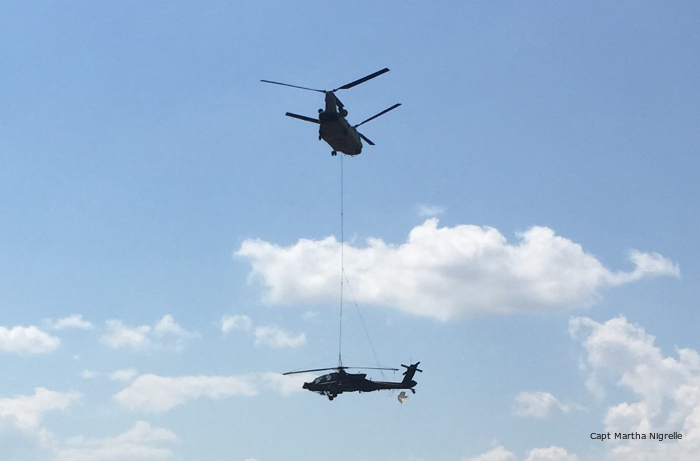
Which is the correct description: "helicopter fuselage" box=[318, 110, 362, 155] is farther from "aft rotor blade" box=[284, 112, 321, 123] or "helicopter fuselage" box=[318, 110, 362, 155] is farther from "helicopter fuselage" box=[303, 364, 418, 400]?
"helicopter fuselage" box=[303, 364, 418, 400]

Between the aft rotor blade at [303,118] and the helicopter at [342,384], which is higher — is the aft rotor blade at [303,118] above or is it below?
above

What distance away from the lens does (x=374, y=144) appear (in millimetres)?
115250

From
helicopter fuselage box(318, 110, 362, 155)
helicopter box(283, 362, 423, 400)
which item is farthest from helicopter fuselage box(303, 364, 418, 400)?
helicopter fuselage box(318, 110, 362, 155)

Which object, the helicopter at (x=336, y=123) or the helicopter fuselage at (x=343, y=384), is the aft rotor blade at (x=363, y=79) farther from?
the helicopter fuselage at (x=343, y=384)

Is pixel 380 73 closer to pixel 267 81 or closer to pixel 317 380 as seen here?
pixel 267 81

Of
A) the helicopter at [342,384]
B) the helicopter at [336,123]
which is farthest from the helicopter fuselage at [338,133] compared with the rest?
the helicopter at [342,384]

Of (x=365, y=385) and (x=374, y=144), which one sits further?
(x=374, y=144)

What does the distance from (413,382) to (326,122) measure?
28.4 metres

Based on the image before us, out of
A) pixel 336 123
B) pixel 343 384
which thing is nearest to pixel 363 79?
pixel 336 123

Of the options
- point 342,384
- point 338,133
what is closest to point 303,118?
point 338,133

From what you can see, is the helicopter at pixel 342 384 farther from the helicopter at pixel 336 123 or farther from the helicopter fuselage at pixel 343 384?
the helicopter at pixel 336 123

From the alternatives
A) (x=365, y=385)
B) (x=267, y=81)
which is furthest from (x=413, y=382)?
(x=267, y=81)

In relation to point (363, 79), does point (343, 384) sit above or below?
below

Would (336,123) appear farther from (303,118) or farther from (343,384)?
(343,384)
